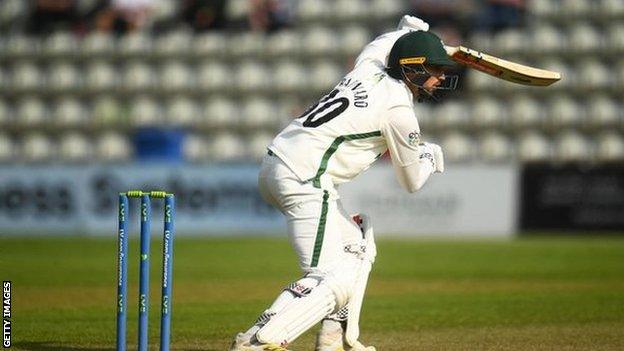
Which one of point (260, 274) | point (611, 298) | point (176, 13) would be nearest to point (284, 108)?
point (176, 13)

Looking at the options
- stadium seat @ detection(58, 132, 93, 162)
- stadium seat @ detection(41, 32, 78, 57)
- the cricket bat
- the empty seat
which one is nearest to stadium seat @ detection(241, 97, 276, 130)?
the empty seat

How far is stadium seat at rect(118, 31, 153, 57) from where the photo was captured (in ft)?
68.7

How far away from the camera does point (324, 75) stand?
20547 mm

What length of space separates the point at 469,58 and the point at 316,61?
14738 mm

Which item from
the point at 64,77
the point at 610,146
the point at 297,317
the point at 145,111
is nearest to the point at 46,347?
the point at 297,317

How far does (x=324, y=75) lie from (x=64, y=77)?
4671 mm

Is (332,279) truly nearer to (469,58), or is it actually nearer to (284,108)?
(469,58)

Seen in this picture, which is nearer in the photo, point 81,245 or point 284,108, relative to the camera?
point 81,245

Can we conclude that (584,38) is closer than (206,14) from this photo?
Yes

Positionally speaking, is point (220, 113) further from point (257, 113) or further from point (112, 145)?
point (112, 145)

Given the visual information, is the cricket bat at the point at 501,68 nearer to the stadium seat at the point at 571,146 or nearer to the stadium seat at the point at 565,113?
the stadium seat at the point at 571,146

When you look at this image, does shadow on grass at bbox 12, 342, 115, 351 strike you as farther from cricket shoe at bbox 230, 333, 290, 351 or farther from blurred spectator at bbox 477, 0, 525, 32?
blurred spectator at bbox 477, 0, 525, 32

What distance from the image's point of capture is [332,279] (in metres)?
5.08

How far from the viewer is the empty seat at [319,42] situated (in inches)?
817
